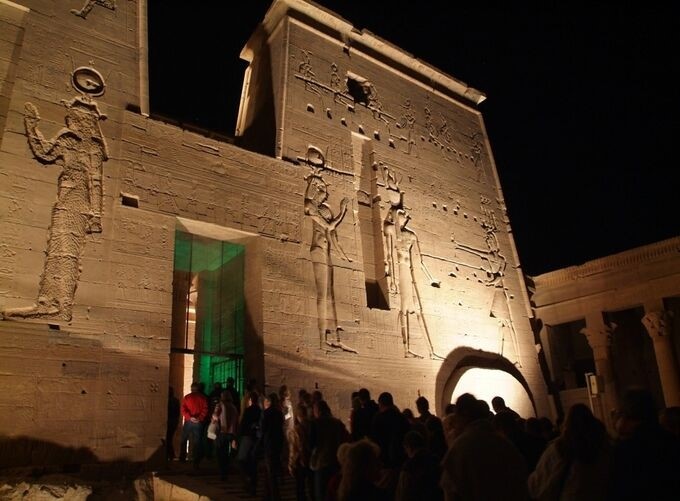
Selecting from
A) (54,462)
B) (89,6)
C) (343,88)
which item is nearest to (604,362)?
(343,88)

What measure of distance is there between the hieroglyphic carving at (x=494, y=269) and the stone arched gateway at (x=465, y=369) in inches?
16.8

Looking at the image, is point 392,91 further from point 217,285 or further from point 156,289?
point 156,289

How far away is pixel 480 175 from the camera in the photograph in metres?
16.1

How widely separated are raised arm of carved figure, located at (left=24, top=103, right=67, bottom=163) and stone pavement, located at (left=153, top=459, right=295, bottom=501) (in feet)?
15.7

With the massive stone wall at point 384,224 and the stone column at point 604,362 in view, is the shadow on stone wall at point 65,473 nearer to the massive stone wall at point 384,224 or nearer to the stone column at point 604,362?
the massive stone wall at point 384,224

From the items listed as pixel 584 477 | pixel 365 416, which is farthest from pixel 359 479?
pixel 365 416

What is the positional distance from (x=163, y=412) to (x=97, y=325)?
5.08 ft

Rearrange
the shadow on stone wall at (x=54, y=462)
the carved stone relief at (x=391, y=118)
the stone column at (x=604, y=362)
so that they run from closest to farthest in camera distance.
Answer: the shadow on stone wall at (x=54, y=462), the carved stone relief at (x=391, y=118), the stone column at (x=604, y=362)

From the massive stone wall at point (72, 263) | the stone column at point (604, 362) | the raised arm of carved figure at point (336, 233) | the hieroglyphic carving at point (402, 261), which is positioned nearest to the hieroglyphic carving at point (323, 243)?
the raised arm of carved figure at point (336, 233)

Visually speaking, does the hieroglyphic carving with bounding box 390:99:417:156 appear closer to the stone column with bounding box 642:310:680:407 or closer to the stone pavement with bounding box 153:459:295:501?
the stone column with bounding box 642:310:680:407

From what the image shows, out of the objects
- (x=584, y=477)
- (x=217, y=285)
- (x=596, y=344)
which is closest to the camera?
(x=584, y=477)

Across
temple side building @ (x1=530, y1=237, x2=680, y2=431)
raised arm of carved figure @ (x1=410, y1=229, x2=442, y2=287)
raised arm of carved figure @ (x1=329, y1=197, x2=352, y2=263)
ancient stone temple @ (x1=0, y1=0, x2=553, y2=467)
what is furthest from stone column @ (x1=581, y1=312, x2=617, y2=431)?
raised arm of carved figure @ (x1=329, y1=197, x2=352, y2=263)

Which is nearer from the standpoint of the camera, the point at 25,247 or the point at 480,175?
the point at 25,247

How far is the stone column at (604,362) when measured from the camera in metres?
14.8
